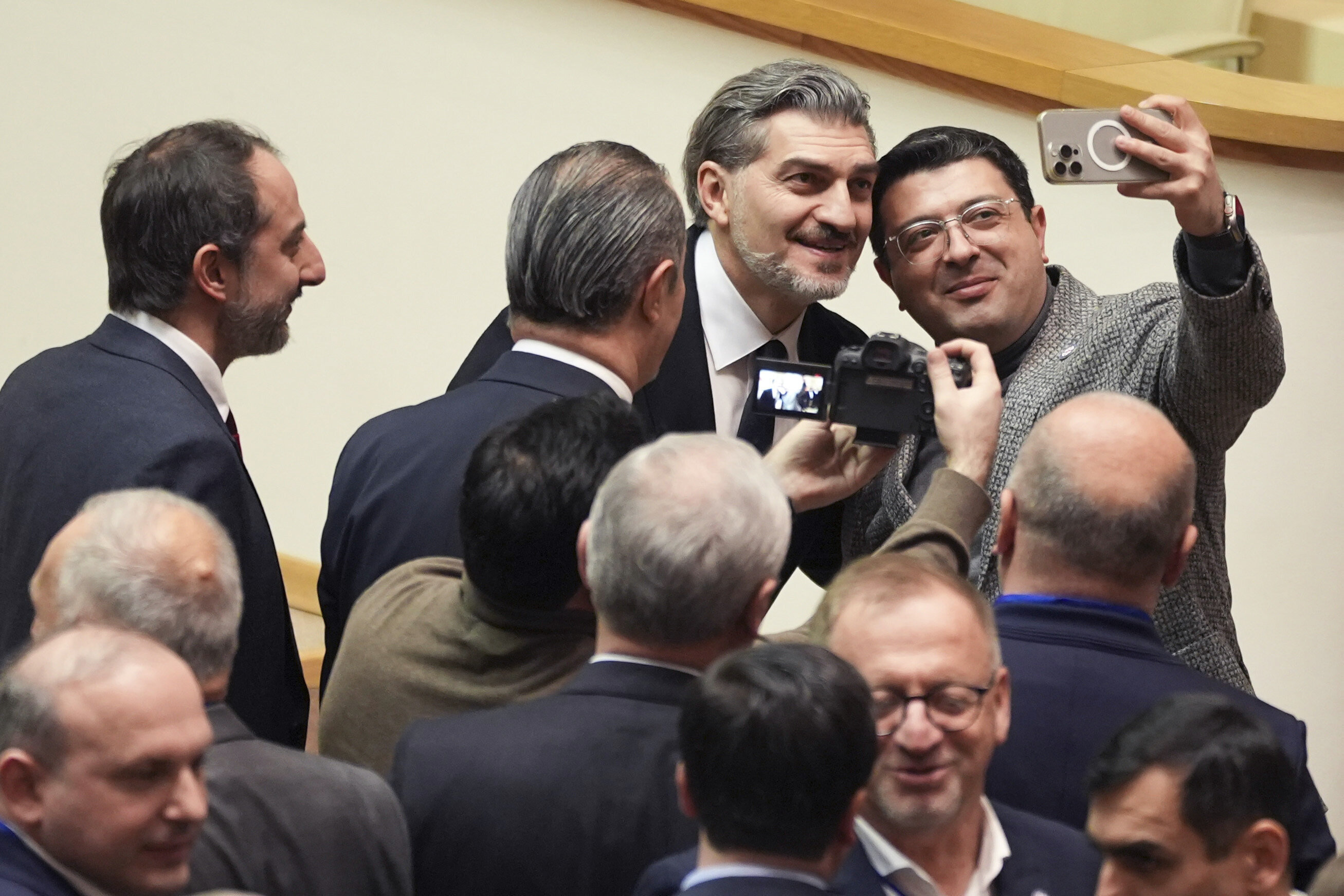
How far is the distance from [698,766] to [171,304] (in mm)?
1125

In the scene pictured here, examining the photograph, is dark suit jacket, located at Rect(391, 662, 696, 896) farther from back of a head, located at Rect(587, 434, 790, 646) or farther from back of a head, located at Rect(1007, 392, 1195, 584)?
back of a head, located at Rect(1007, 392, 1195, 584)

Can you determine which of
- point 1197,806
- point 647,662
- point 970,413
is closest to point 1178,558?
point 970,413

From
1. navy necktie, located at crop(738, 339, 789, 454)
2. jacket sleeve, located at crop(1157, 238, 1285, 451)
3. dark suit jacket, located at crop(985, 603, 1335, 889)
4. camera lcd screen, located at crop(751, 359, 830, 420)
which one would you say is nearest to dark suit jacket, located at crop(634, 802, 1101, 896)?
dark suit jacket, located at crop(985, 603, 1335, 889)

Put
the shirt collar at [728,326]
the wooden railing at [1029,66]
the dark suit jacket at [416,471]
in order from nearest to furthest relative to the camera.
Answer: the dark suit jacket at [416,471]
the shirt collar at [728,326]
the wooden railing at [1029,66]

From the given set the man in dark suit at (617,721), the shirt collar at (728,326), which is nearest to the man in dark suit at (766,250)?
the shirt collar at (728,326)

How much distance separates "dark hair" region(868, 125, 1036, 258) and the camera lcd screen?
1.51ft

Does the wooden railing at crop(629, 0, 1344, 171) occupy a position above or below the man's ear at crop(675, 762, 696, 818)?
above

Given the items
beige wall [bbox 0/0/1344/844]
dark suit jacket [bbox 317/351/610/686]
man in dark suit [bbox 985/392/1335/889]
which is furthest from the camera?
beige wall [bbox 0/0/1344/844]

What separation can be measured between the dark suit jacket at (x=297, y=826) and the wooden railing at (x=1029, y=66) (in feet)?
6.64

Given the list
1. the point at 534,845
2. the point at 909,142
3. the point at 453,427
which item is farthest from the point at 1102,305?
the point at 534,845

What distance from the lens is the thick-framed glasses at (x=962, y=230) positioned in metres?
2.21

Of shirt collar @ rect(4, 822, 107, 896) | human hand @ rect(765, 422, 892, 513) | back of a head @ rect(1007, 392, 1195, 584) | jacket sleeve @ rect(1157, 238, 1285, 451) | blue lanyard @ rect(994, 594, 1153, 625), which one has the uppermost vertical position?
jacket sleeve @ rect(1157, 238, 1285, 451)

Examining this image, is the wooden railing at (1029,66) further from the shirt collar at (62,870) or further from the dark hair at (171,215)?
the shirt collar at (62,870)

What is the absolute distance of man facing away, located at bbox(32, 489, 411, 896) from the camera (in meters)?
1.34
